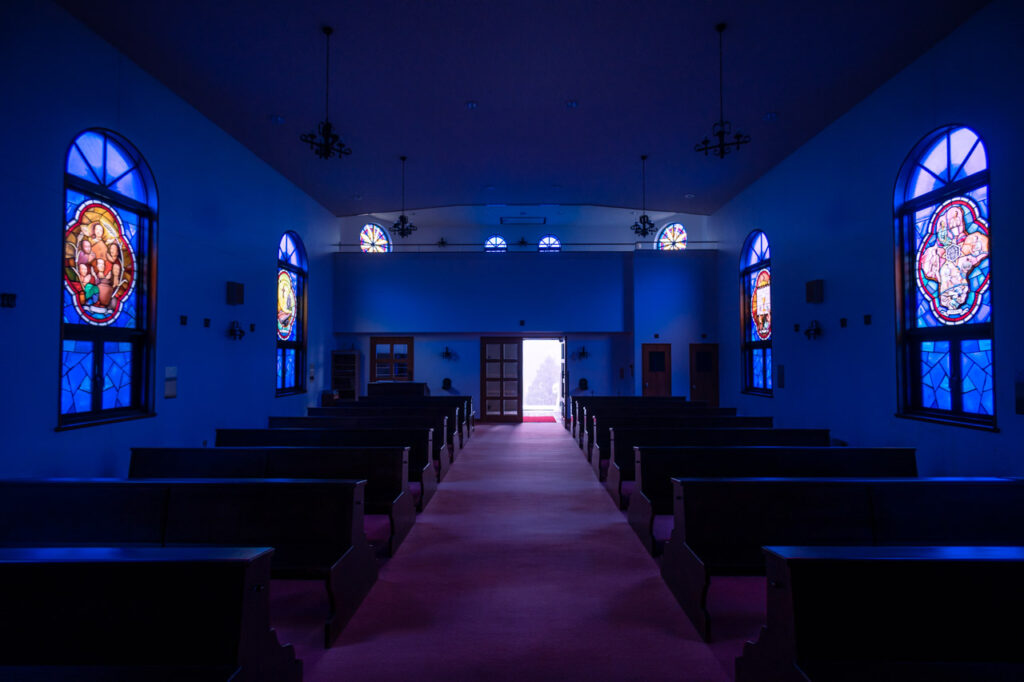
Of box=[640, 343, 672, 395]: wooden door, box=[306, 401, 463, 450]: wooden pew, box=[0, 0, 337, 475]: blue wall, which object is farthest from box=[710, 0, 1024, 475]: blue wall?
box=[0, 0, 337, 475]: blue wall

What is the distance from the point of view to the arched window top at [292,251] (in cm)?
897

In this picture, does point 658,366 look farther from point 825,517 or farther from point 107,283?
point 107,283

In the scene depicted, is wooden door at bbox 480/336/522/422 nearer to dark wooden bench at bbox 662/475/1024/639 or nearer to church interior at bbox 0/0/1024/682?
church interior at bbox 0/0/1024/682

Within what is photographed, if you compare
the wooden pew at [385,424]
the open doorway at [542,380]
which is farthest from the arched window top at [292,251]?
the open doorway at [542,380]

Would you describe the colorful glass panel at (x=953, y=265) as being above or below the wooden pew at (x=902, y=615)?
above

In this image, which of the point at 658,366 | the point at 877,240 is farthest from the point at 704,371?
the point at 877,240

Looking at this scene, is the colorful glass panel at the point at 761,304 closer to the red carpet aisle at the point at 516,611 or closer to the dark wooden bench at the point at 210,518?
the red carpet aisle at the point at 516,611

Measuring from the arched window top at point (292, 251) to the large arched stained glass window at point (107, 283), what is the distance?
3.23 m

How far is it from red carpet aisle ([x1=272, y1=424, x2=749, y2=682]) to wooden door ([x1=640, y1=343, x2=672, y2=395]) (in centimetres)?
646

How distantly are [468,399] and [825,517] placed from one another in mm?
7105

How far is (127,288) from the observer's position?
5.31m

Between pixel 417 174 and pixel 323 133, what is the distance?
4026 millimetres

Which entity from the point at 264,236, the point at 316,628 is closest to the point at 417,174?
the point at 264,236

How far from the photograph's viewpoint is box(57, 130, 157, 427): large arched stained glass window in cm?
457
